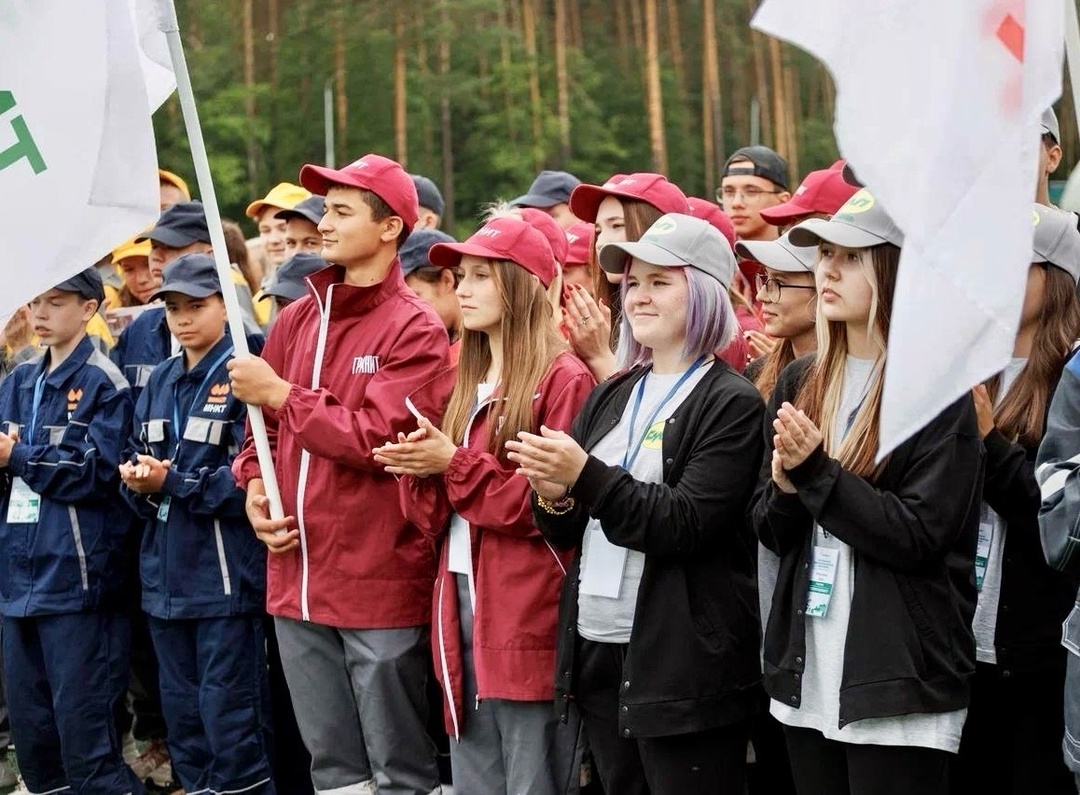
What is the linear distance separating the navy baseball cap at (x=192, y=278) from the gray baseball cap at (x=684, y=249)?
6.84 ft

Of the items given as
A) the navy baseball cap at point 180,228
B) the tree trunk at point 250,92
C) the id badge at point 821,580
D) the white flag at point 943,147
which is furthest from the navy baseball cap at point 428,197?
the tree trunk at point 250,92

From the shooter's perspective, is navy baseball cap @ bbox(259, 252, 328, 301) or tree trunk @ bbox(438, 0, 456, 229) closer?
navy baseball cap @ bbox(259, 252, 328, 301)

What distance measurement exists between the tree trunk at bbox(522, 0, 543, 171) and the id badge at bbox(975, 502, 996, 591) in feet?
114

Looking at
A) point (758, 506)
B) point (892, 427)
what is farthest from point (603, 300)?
point (892, 427)

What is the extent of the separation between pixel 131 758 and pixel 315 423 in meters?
2.66

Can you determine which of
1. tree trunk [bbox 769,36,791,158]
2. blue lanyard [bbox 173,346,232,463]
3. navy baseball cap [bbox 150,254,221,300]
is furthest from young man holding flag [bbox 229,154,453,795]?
tree trunk [bbox 769,36,791,158]

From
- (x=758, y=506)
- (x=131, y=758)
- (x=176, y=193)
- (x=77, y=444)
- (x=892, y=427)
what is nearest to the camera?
(x=892, y=427)

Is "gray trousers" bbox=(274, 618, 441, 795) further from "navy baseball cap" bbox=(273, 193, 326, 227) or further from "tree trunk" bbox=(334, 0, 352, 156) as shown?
"tree trunk" bbox=(334, 0, 352, 156)

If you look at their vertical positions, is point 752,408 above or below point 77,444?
above

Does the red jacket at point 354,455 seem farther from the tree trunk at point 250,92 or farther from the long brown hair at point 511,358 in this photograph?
the tree trunk at point 250,92

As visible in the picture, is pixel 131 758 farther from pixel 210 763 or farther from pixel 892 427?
pixel 892 427

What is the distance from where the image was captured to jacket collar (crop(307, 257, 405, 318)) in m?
5.27

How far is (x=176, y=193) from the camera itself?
28.2ft

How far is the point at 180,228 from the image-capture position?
7.26m
